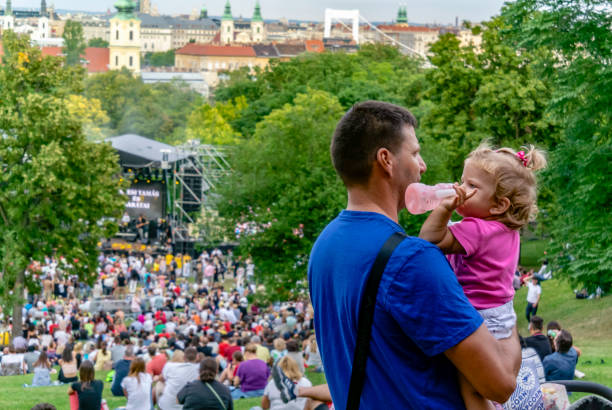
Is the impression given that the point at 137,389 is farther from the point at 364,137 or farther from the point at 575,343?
the point at 575,343

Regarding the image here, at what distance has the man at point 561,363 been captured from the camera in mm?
9695

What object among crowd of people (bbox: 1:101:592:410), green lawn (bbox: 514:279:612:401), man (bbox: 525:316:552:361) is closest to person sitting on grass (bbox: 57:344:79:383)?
man (bbox: 525:316:552:361)

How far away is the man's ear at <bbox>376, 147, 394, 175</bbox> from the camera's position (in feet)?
9.37

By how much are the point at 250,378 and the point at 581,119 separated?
11.6m

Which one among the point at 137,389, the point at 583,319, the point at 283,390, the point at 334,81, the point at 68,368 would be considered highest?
the point at 334,81

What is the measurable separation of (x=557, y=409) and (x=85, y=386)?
22.5 ft

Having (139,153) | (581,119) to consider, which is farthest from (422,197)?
(139,153)

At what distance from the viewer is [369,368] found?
2.72m

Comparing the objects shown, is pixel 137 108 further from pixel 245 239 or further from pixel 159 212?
pixel 245 239

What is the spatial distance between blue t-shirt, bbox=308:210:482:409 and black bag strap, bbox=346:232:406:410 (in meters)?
0.02

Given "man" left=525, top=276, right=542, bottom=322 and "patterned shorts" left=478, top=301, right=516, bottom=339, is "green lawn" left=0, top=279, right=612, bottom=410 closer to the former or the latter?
"man" left=525, top=276, right=542, bottom=322

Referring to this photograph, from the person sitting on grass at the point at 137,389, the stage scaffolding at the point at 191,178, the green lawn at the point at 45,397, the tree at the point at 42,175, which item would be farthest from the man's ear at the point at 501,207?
the stage scaffolding at the point at 191,178

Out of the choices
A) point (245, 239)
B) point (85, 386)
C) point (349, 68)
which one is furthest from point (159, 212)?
point (85, 386)

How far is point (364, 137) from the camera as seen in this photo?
2871 mm
